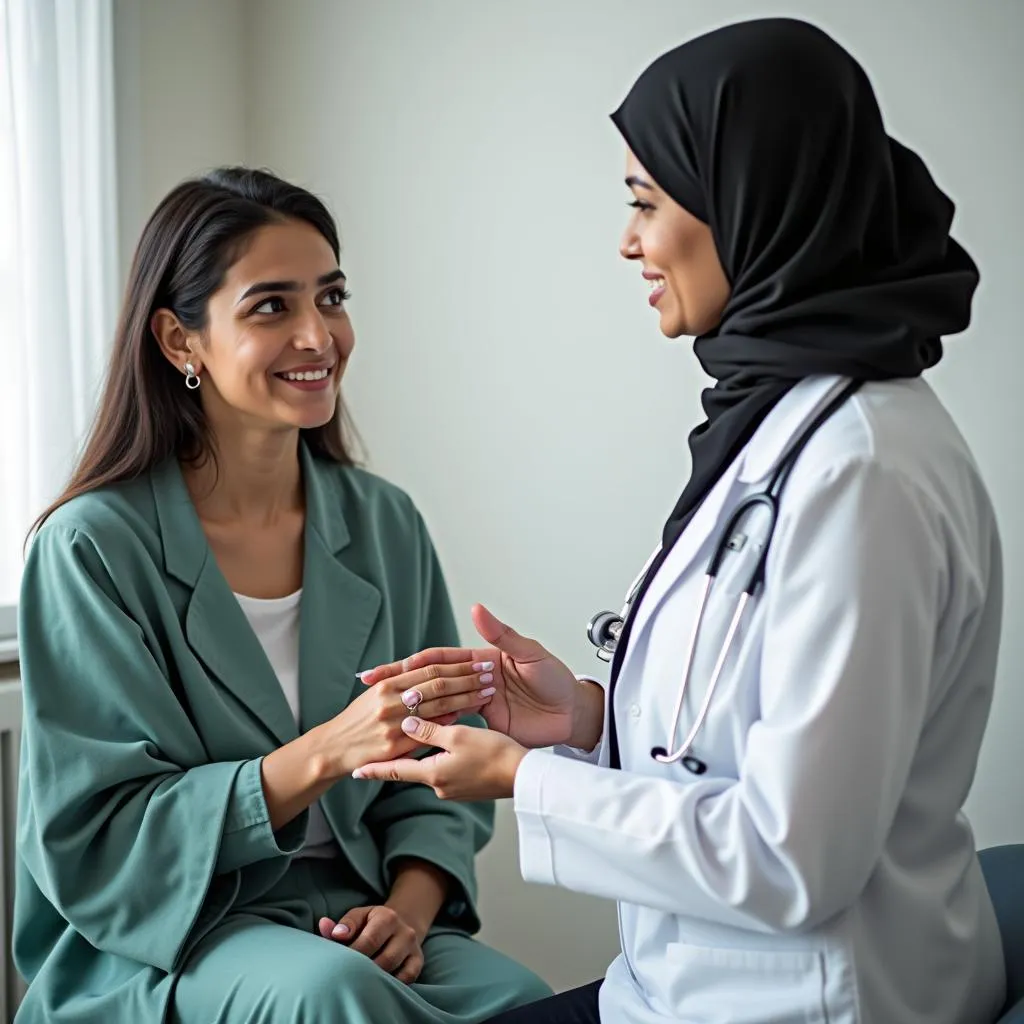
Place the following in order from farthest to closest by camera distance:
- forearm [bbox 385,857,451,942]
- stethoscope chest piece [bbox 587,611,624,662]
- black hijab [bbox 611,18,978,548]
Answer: forearm [bbox 385,857,451,942] < stethoscope chest piece [bbox 587,611,624,662] < black hijab [bbox 611,18,978,548]

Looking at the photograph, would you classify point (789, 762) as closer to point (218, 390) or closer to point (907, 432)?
point (907, 432)

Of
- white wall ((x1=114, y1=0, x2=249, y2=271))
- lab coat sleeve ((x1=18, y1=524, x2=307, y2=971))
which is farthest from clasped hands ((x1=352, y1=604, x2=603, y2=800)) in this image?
white wall ((x1=114, y1=0, x2=249, y2=271))

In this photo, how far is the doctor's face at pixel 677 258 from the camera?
1284 millimetres

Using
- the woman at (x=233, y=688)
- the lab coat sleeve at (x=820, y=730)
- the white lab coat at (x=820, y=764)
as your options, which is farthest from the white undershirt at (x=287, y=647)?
the lab coat sleeve at (x=820, y=730)

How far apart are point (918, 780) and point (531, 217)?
174 cm

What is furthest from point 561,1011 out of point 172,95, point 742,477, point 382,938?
point 172,95

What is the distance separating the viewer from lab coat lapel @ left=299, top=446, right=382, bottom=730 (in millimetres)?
1892

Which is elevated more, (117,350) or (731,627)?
(117,350)

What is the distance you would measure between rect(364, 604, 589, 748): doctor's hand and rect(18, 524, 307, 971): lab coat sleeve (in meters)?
0.31

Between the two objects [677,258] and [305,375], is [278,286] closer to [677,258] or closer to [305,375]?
[305,375]

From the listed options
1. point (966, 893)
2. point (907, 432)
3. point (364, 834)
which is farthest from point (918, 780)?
point (364, 834)

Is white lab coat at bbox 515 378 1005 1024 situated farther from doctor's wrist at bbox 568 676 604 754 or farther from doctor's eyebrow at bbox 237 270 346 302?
doctor's eyebrow at bbox 237 270 346 302

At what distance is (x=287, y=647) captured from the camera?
193 cm

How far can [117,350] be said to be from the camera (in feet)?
6.47
